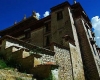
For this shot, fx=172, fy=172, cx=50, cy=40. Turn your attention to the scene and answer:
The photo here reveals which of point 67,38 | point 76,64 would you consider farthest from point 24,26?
point 76,64

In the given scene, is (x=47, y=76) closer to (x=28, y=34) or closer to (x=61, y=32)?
(x=61, y=32)

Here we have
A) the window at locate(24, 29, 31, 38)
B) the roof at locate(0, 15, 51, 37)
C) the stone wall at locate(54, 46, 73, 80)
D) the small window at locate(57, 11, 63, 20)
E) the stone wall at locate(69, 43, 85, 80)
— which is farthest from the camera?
the window at locate(24, 29, 31, 38)

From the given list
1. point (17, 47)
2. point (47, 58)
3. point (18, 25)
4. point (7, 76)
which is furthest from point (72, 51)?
point (18, 25)

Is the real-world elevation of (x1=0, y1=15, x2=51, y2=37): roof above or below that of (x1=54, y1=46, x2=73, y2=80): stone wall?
above

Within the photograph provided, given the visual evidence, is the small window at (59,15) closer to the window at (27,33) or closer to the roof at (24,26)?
the roof at (24,26)

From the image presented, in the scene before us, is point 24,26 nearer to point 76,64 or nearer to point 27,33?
point 27,33

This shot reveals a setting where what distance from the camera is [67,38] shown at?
720 inches

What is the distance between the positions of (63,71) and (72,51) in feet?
11.9

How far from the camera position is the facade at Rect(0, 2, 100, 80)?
16.0m

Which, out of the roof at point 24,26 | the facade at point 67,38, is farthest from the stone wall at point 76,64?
the roof at point 24,26

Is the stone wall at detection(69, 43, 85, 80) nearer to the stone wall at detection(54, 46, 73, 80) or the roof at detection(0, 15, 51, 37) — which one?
the stone wall at detection(54, 46, 73, 80)

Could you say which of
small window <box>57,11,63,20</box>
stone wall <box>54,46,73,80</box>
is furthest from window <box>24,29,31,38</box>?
stone wall <box>54,46,73,80</box>

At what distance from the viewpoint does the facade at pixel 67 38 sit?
1603cm

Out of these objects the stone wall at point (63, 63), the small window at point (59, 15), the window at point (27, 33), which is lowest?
the stone wall at point (63, 63)
